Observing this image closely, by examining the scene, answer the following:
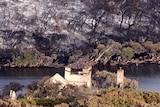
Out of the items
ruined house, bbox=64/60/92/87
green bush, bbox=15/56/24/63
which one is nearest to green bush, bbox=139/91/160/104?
ruined house, bbox=64/60/92/87

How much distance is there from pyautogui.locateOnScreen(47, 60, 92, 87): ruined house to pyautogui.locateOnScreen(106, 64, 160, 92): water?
380 centimetres

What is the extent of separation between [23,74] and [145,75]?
403 inches

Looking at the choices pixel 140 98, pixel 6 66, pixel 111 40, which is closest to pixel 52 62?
pixel 6 66

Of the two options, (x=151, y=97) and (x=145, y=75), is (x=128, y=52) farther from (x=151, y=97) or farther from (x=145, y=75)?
(x=151, y=97)

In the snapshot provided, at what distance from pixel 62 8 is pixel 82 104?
4991 centimetres

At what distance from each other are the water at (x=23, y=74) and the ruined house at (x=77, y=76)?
2748 millimetres

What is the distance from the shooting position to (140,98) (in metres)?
27.6

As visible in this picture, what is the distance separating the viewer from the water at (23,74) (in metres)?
52.3

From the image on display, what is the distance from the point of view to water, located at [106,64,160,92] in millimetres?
48969

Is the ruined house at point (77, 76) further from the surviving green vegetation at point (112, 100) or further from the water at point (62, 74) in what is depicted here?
the surviving green vegetation at point (112, 100)

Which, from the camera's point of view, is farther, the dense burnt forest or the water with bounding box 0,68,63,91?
the dense burnt forest

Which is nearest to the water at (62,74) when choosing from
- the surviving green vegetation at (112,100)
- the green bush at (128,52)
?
the green bush at (128,52)

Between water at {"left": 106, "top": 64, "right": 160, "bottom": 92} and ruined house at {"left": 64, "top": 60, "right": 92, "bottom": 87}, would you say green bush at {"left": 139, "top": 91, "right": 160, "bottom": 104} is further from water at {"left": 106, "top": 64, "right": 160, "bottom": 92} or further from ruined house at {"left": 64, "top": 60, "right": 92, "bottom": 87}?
water at {"left": 106, "top": 64, "right": 160, "bottom": 92}

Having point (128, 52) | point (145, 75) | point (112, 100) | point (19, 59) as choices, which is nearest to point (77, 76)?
point (145, 75)
